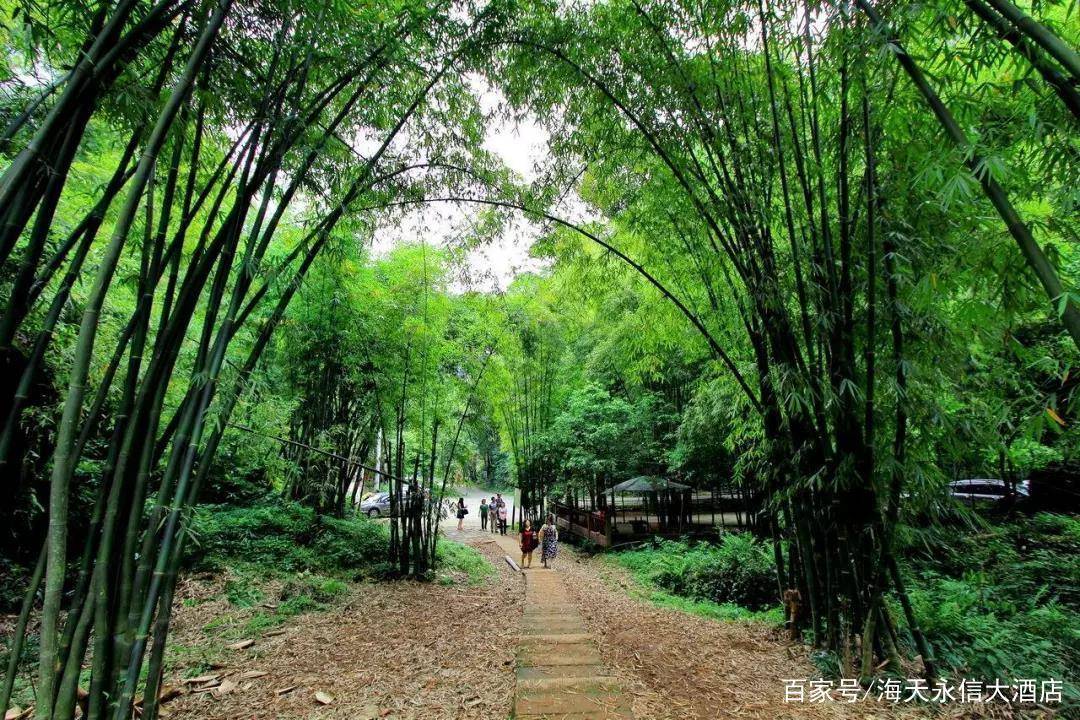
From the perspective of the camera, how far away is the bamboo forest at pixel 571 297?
53.8 inches

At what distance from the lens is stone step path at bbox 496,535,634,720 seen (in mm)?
2215

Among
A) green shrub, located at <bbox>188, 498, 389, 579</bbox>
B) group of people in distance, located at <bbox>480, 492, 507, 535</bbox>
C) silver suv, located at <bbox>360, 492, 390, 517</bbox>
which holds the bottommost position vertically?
group of people in distance, located at <bbox>480, 492, 507, 535</bbox>

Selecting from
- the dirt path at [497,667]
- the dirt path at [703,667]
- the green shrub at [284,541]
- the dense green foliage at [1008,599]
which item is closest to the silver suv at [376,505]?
the green shrub at [284,541]

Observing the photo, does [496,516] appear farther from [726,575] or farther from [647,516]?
[726,575]

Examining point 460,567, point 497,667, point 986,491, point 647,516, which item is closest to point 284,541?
point 460,567

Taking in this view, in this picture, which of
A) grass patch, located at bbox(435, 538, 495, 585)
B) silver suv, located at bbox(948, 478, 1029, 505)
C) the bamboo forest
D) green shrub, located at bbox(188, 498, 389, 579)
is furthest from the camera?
silver suv, located at bbox(948, 478, 1029, 505)

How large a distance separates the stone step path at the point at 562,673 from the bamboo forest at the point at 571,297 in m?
0.03

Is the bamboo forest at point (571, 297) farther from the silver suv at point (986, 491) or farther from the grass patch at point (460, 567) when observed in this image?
the silver suv at point (986, 491)

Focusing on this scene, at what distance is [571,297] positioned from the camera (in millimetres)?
5379

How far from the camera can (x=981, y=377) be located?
2666 mm

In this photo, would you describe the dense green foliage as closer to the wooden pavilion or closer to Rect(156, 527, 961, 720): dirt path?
Rect(156, 527, 961, 720): dirt path

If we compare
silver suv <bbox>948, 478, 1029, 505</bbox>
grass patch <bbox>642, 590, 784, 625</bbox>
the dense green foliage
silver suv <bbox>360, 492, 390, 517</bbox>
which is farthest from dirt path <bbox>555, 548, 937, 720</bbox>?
silver suv <bbox>360, 492, 390, 517</bbox>

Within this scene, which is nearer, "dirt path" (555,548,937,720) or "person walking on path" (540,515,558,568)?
"dirt path" (555,548,937,720)

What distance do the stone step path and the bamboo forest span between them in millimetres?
31
